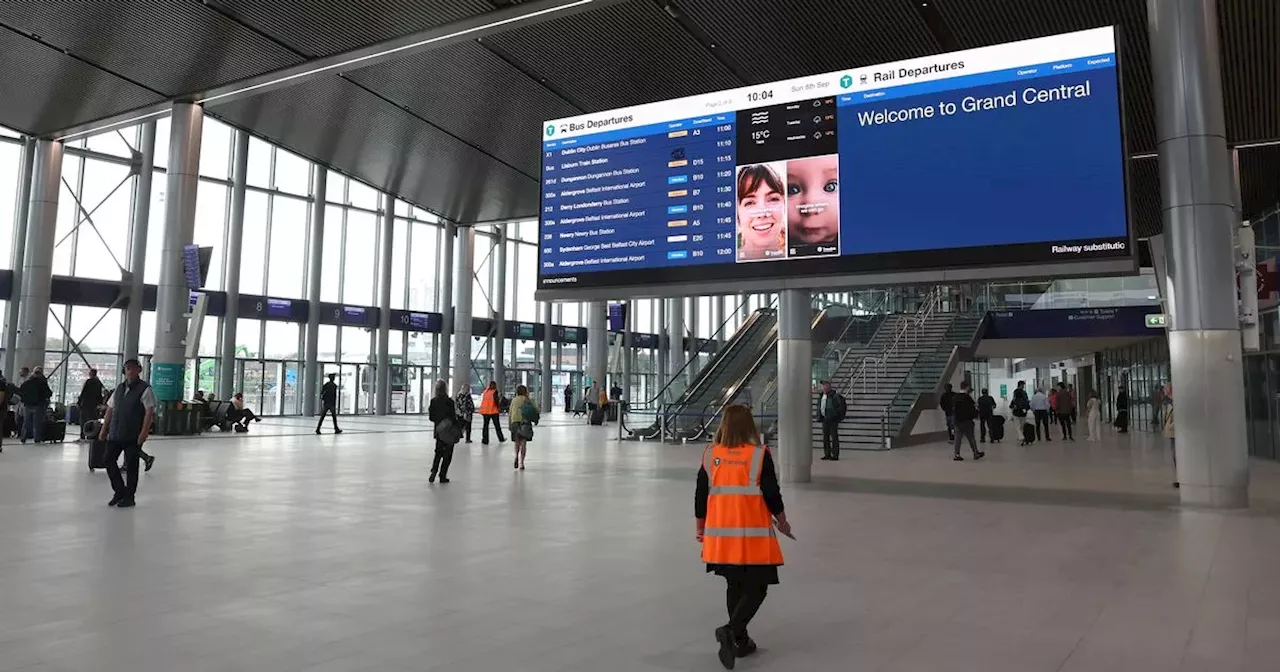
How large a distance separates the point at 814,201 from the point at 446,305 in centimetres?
2762

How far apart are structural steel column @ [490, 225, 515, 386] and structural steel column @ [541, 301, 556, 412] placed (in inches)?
108

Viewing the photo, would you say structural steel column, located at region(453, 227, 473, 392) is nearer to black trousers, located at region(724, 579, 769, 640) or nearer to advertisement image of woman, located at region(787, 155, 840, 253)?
advertisement image of woman, located at region(787, 155, 840, 253)

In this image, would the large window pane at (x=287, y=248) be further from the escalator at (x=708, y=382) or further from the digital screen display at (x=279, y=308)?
the escalator at (x=708, y=382)

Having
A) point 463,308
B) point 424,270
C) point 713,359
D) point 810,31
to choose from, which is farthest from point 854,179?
point 424,270

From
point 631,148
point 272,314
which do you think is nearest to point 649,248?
point 631,148

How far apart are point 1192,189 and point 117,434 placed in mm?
11444

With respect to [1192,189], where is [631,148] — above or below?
above

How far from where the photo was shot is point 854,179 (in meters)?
9.62

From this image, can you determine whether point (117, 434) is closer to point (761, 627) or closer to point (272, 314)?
point (761, 627)

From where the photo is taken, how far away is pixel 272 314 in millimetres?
30250

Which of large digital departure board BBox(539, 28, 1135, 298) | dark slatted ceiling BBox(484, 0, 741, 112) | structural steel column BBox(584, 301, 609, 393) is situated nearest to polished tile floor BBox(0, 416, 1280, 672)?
large digital departure board BBox(539, 28, 1135, 298)

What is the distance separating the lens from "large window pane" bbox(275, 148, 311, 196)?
30.7 m

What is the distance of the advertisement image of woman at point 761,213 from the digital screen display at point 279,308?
24.8m

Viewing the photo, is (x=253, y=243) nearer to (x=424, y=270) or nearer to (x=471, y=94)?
(x=424, y=270)
